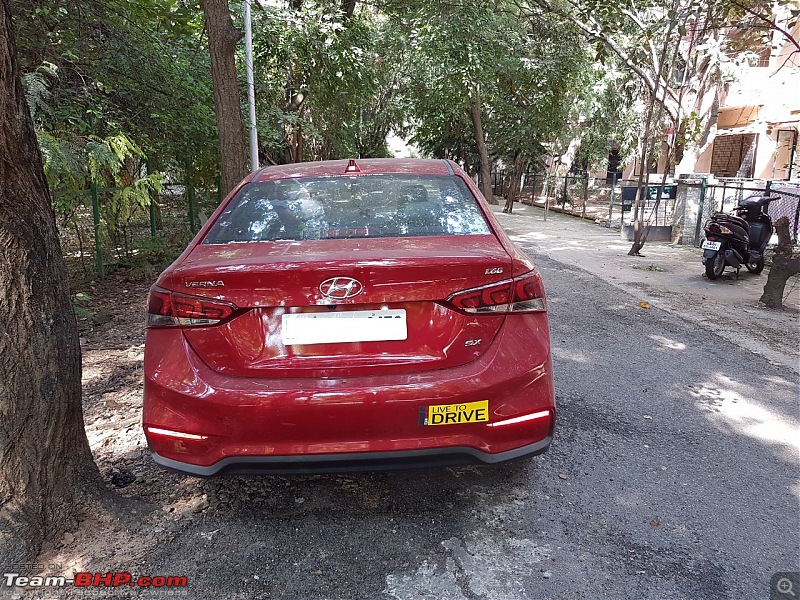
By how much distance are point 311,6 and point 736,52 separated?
321 inches

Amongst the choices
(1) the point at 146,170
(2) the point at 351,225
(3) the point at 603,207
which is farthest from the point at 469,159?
(2) the point at 351,225

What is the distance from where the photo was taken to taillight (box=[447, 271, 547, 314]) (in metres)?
2.50

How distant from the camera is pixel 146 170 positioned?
342 inches

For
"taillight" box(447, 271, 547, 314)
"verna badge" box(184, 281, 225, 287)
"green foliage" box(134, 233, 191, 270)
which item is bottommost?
"green foliage" box(134, 233, 191, 270)

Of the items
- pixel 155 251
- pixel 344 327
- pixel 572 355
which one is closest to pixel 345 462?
pixel 344 327

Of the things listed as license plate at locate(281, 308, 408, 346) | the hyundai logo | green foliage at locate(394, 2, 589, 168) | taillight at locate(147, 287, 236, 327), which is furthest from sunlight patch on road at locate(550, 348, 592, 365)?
green foliage at locate(394, 2, 589, 168)

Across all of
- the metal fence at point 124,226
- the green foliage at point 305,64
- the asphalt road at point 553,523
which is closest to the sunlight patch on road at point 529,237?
the green foliage at point 305,64

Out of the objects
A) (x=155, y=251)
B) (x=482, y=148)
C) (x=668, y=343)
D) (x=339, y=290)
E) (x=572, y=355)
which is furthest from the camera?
(x=482, y=148)

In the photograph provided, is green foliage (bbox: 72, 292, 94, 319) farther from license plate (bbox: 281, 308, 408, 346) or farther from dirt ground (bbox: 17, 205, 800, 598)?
license plate (bbox: 281, 308, 408, 346)

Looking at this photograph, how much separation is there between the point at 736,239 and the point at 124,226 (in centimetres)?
834

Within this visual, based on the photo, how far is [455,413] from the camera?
247cm

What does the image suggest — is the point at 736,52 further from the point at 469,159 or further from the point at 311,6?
the point at 469,159

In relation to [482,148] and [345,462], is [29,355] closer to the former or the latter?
[345,462]

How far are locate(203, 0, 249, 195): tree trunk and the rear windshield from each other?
4.28 m
